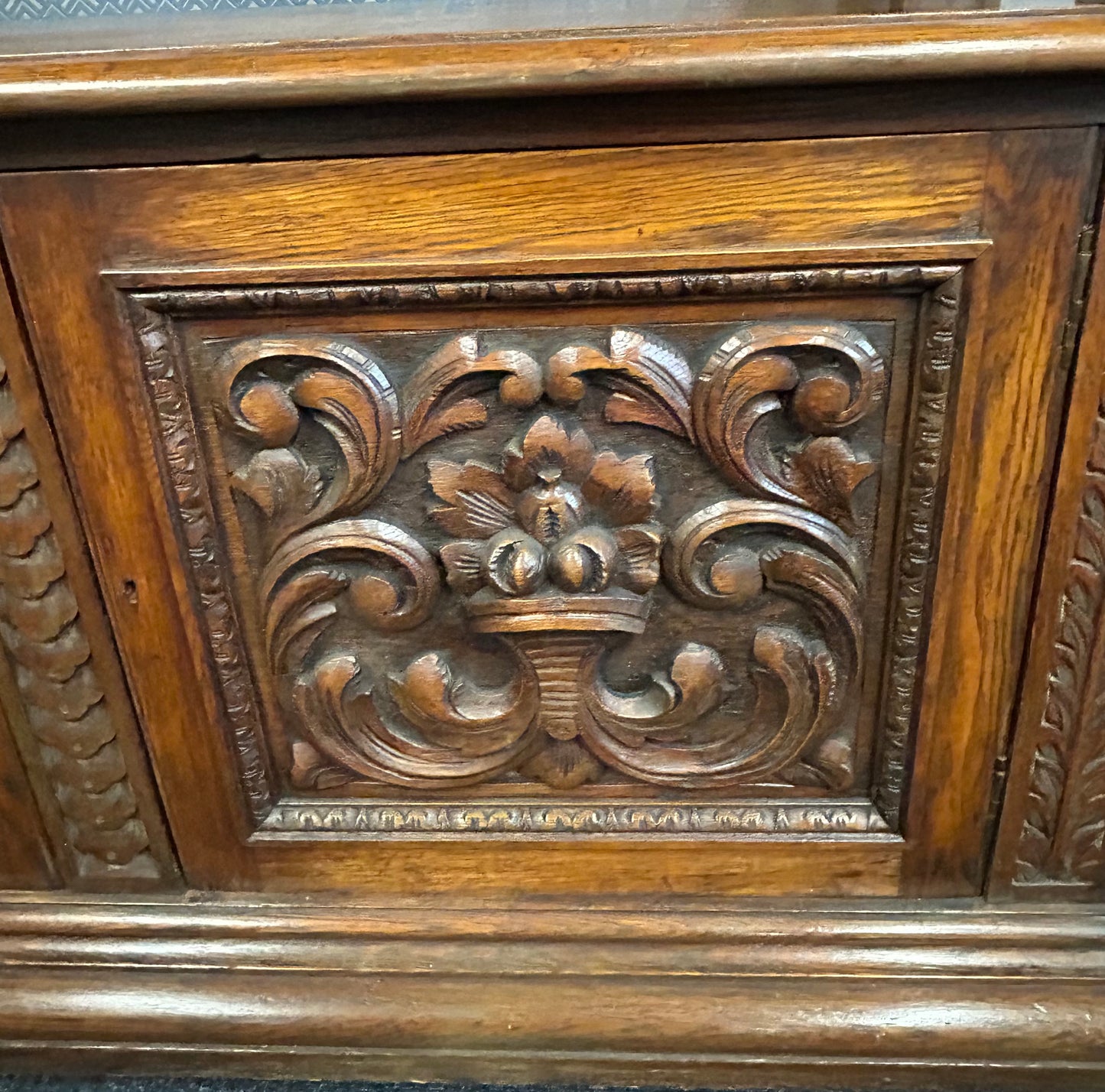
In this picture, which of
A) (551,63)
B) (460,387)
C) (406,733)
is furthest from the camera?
Answer: (406,733)

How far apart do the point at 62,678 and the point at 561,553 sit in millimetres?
345

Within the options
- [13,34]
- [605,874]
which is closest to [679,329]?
[605,874]

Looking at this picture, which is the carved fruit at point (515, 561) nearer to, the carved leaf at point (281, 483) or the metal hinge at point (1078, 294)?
the carved leaf at point (281, 483)

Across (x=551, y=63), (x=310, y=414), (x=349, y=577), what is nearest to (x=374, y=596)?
(x=349, y=577)

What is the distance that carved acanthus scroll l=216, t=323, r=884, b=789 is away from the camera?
55 centimetres

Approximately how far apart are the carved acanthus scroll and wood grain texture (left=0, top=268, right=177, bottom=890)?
0.11 m

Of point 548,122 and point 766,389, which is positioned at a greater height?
point 548,122

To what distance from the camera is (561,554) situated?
1.91 ft

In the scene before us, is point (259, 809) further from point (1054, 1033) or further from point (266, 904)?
point (1054, 1033)

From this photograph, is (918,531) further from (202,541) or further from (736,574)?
(202,541)

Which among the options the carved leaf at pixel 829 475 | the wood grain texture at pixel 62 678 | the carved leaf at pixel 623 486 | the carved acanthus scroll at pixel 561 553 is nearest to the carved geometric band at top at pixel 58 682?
the wood grain texture at pixel 62 678

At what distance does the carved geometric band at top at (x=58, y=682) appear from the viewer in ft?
1.93

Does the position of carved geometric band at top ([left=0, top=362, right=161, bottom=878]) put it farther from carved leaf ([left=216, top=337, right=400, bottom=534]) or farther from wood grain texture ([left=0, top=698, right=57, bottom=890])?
carved leaf ([left=216, top=337, right=400, bottom=534])

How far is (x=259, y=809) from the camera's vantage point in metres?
0.69
